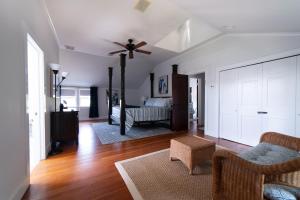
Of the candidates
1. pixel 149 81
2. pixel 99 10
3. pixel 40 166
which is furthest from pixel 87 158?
pixel 149 81

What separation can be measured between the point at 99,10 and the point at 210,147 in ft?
11.2

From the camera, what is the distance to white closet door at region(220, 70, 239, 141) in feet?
12.9

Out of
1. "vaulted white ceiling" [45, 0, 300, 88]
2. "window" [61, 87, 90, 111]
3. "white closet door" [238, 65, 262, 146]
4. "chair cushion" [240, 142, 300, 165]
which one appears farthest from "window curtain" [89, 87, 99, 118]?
"chair cushion" [240, 142, 300, 165]

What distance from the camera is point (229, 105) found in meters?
4.08

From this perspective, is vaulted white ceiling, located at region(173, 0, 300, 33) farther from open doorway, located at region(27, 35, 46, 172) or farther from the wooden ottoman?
open doorway, located at region(27, 35, 46, 172)

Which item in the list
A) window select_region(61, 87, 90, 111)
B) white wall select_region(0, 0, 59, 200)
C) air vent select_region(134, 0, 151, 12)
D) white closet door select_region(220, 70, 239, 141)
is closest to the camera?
white wall select_region(0, 0, 59, 200)

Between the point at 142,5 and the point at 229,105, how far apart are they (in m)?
3.29

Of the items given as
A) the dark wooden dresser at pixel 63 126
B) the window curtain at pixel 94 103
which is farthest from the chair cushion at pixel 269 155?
the window curtain at pixel 94 103

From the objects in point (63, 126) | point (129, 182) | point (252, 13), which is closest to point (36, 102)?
point (63, 126)

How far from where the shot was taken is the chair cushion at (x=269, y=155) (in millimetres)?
1542

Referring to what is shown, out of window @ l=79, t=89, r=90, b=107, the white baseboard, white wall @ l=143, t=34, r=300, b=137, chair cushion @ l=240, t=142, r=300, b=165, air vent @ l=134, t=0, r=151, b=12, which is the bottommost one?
the white baseboard

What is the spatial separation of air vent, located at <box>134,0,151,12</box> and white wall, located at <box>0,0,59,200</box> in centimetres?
178

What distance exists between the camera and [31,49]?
2.53 m

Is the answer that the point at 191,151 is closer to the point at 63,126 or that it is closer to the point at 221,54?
the point at 63,126
